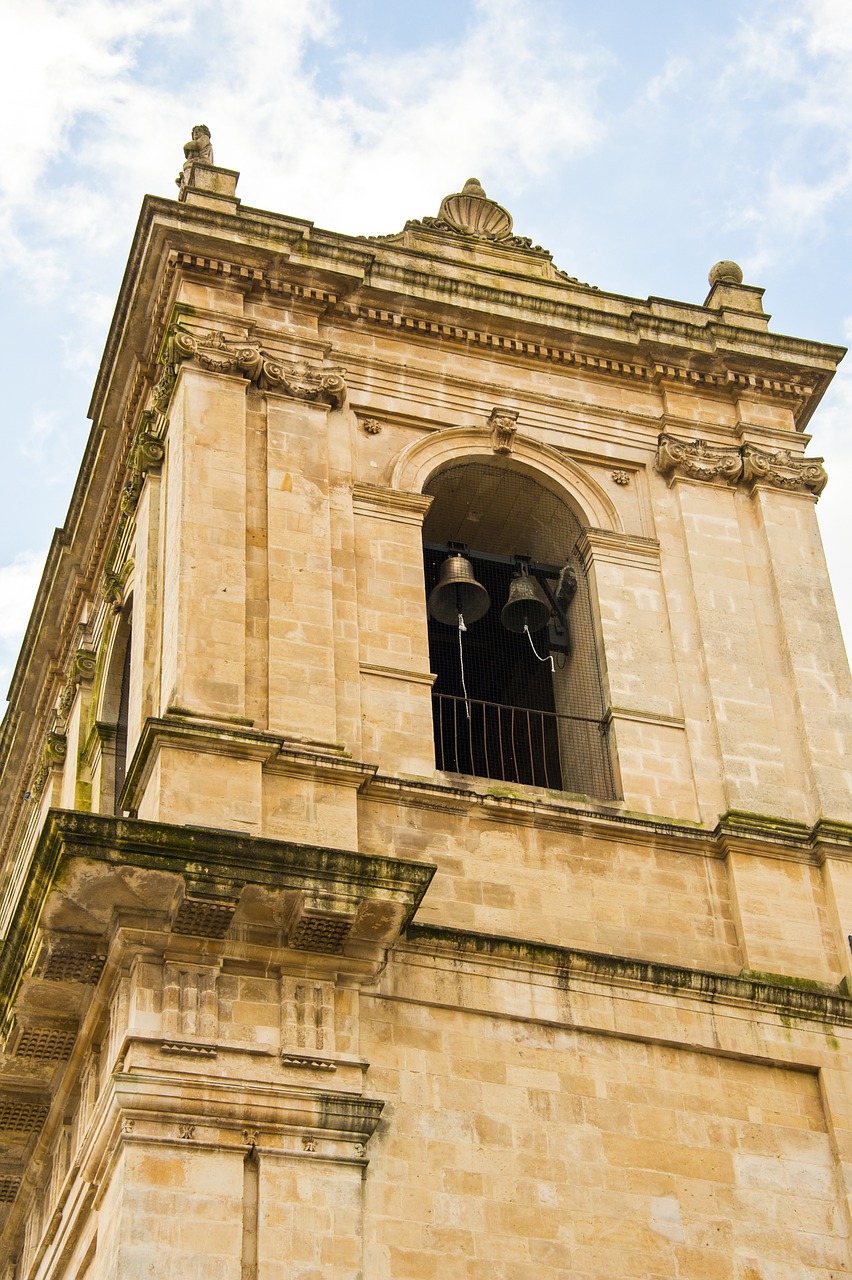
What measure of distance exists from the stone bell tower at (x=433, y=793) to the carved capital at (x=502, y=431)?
29 millimetres

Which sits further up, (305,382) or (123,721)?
(305,382)

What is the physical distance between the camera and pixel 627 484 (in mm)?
21312

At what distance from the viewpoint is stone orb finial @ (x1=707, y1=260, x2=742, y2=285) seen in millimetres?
23594

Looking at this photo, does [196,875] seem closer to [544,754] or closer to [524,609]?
[544,754]

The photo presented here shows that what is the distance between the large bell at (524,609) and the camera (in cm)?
2064

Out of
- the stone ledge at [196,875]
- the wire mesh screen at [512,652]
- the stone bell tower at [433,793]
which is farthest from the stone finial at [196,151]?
the stone ledge at [196,875]

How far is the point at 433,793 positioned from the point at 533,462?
4479 mm

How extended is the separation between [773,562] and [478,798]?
4.37 m

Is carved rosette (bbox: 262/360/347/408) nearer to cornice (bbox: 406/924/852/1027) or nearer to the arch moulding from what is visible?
the arch moulding

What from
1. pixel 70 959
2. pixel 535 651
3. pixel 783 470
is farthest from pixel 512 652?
pixel 70 959

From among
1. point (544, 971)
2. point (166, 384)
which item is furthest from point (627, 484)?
point (544, 971)

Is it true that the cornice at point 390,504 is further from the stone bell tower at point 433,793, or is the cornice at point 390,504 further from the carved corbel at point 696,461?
the carved corbel at point 696,461

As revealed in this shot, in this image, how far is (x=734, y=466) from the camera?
70.1ft

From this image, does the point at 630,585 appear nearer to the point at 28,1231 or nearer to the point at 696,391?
the point at 696,391
